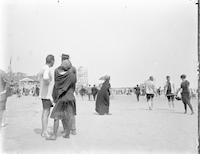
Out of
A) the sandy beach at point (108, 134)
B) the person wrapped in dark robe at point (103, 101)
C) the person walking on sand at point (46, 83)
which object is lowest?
the sandy beach at point (108, 134)

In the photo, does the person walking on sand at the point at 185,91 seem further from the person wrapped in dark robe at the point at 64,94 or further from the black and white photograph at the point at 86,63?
the person wrapped in dark robe at the point at 64,94

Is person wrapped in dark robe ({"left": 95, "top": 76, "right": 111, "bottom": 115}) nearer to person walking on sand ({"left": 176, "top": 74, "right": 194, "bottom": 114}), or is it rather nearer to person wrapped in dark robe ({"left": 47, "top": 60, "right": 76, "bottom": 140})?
person walking on sand ({"left": 176, "top": 74, "right": 194, "bottom": 114})

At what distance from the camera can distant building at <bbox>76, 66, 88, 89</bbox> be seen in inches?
248

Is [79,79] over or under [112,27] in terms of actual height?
under

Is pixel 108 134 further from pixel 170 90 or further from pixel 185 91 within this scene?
pixel 185 91

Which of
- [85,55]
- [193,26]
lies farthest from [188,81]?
[85,55]

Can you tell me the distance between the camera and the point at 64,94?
6.02 m

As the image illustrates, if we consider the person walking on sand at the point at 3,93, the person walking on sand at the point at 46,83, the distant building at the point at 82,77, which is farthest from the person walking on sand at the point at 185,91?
the person walking on sand at the point at 3,93

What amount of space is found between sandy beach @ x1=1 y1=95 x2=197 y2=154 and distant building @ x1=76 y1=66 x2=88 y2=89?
0.68m

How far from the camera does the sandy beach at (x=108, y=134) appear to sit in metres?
5.89

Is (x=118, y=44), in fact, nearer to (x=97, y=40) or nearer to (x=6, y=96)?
(x=97, y=40)

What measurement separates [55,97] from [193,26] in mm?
2648

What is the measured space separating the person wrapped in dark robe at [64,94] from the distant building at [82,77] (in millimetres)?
254

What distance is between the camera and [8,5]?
6.23 m
